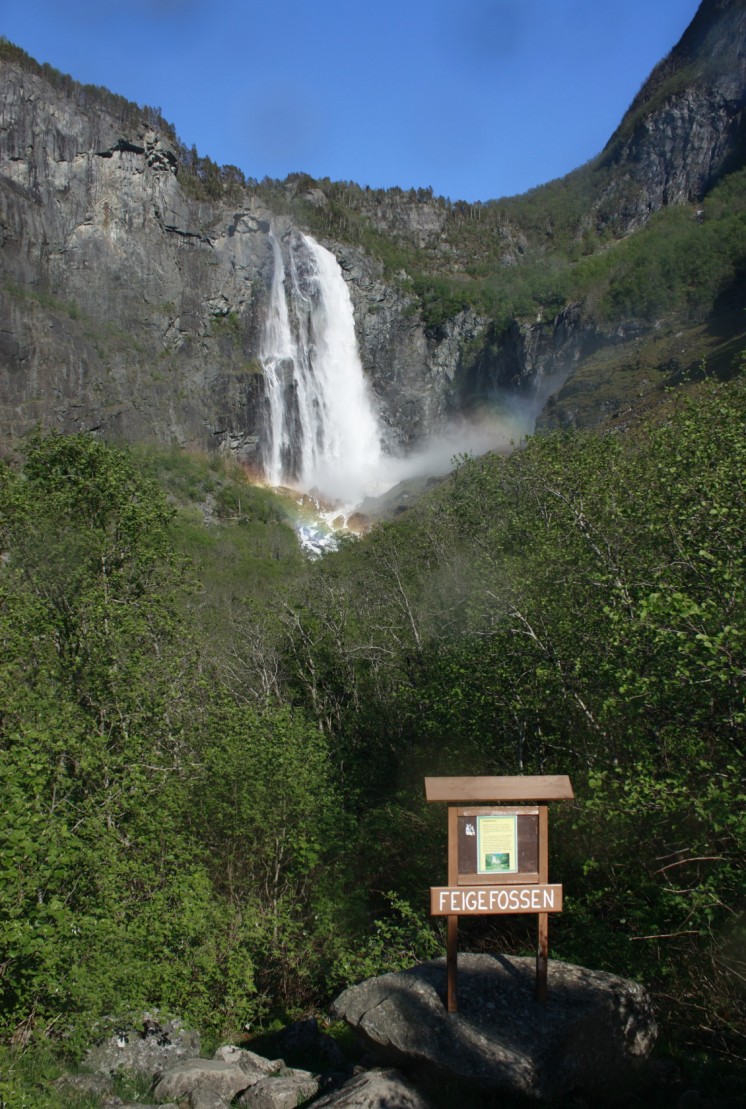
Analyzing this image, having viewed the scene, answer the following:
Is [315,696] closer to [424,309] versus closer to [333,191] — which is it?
[424,309]

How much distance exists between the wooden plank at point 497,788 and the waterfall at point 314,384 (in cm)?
9008

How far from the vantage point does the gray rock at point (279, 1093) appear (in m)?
8.43

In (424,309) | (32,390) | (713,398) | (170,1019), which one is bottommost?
(170,1019)

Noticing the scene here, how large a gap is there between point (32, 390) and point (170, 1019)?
265 ft

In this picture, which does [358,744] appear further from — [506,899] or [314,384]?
[314,384]

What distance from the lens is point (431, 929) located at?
12484mm

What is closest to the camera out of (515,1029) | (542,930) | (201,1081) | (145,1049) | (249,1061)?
(515,1029)

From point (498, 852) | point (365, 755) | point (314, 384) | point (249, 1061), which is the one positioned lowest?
point (249, 1061)

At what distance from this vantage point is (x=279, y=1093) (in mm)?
8539

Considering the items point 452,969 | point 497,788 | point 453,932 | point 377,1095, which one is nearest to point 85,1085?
point 377,1095

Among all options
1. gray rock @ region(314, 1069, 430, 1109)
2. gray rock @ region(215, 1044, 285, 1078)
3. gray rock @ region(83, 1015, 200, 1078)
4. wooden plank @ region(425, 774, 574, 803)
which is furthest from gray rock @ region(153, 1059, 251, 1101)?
wooden plank @ region(425, 774, 574, 803)

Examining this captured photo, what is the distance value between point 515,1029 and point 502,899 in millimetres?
1137

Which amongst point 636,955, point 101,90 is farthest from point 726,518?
point 101,90

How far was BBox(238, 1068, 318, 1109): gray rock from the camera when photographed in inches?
332
